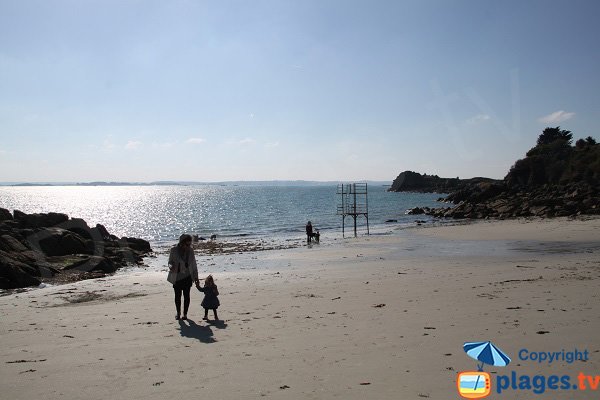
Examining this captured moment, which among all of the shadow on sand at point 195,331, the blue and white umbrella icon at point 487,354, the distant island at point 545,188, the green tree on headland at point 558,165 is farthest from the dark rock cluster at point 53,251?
the green tree on headland at point 558,165

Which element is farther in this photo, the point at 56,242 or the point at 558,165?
the point at 558,165

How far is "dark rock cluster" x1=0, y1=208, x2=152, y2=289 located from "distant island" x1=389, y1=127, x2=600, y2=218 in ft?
132

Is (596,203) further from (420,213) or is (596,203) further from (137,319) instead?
(137,319)

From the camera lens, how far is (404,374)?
552 cm

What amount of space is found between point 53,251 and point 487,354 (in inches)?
868

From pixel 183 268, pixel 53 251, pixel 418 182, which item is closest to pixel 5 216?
pixel 53 251

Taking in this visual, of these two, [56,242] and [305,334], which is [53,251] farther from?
[305,334]

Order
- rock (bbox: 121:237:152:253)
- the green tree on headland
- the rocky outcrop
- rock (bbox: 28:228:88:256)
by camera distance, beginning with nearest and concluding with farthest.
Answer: rock (bbox: 28:228:88:256) < rock (bbox: 121:237:152:253) < the green tree on headland < the rocky outcrop

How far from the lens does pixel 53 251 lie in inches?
854

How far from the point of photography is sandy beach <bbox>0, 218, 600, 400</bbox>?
5.44m

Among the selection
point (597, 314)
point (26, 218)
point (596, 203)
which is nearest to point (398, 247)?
point (597, 314)

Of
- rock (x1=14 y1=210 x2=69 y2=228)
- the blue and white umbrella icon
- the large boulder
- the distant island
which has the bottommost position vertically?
the large boulder

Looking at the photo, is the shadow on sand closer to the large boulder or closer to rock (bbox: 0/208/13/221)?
the large boulder

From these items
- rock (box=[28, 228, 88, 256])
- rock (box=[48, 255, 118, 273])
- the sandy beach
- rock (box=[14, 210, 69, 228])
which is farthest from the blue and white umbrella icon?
rock (box=[14, 210, 69, 228])
